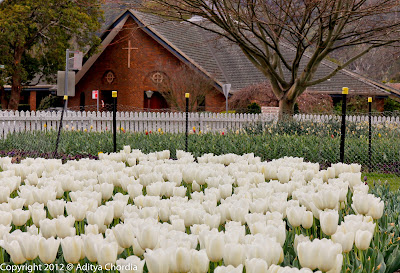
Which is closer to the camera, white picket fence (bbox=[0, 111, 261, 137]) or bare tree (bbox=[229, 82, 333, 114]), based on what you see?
white picket fence (bbox=[0, 111, 261, 137])

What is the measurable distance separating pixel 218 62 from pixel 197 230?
1231 inches

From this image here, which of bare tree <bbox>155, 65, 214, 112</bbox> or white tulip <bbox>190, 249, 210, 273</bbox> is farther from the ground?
bare tree <bbox>155, 65, 214, 112</bbox>

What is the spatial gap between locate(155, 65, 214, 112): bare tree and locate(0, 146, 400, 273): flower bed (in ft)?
81.2

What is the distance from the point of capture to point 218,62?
1318 inches

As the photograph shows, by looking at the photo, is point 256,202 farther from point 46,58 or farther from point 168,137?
point 46,58

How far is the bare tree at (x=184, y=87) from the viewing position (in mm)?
29234

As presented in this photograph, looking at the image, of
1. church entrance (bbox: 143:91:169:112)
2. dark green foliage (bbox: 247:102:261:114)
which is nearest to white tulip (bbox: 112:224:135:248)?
dark green foliage (bbox: 247:102:261:114)

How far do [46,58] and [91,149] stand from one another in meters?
23.0

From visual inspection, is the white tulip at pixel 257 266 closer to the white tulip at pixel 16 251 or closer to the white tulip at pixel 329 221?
the white tulip at pixel 329 221

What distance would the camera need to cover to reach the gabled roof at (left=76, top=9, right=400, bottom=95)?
30.5 metres

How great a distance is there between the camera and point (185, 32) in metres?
35.5

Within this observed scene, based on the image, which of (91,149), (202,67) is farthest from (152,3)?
(202,67)

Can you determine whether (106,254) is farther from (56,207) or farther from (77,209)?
(56,207)

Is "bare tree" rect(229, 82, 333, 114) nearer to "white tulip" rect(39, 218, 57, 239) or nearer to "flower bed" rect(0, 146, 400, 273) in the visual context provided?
"flower bed" rect(0, 146, 400, 273)
